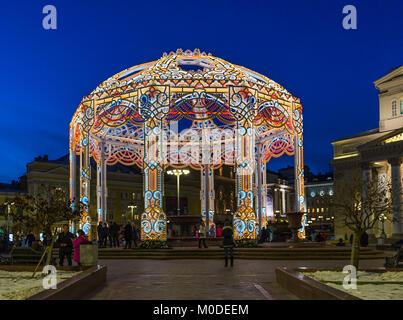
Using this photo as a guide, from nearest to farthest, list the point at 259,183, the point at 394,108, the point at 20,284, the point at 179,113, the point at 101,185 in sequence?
the point at 20,284
the point at 179,113
the point at 101,185
the point at 259,183
the point at 394,108

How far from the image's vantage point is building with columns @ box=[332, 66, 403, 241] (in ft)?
155

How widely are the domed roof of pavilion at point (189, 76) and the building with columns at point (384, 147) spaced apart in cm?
2039

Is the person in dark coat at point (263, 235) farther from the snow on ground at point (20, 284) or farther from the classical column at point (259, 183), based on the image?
the snow on ground at point (20, 284)

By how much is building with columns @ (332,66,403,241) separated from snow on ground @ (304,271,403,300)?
33280 millimetres

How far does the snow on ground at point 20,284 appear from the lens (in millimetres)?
9172

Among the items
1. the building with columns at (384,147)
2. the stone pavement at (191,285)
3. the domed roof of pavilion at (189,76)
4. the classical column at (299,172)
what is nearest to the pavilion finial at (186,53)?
the domed roof of pavilion at (189,76)

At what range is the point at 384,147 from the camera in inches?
1919

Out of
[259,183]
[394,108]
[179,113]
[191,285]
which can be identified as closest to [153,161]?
[179,113]

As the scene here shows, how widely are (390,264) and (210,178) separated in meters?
23.5

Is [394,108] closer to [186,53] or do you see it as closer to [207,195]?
[207,195]

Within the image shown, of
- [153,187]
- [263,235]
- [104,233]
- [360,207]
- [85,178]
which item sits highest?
[85,178]

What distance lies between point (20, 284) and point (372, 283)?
6.28 metres

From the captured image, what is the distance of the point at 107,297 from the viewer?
11.2 meters
